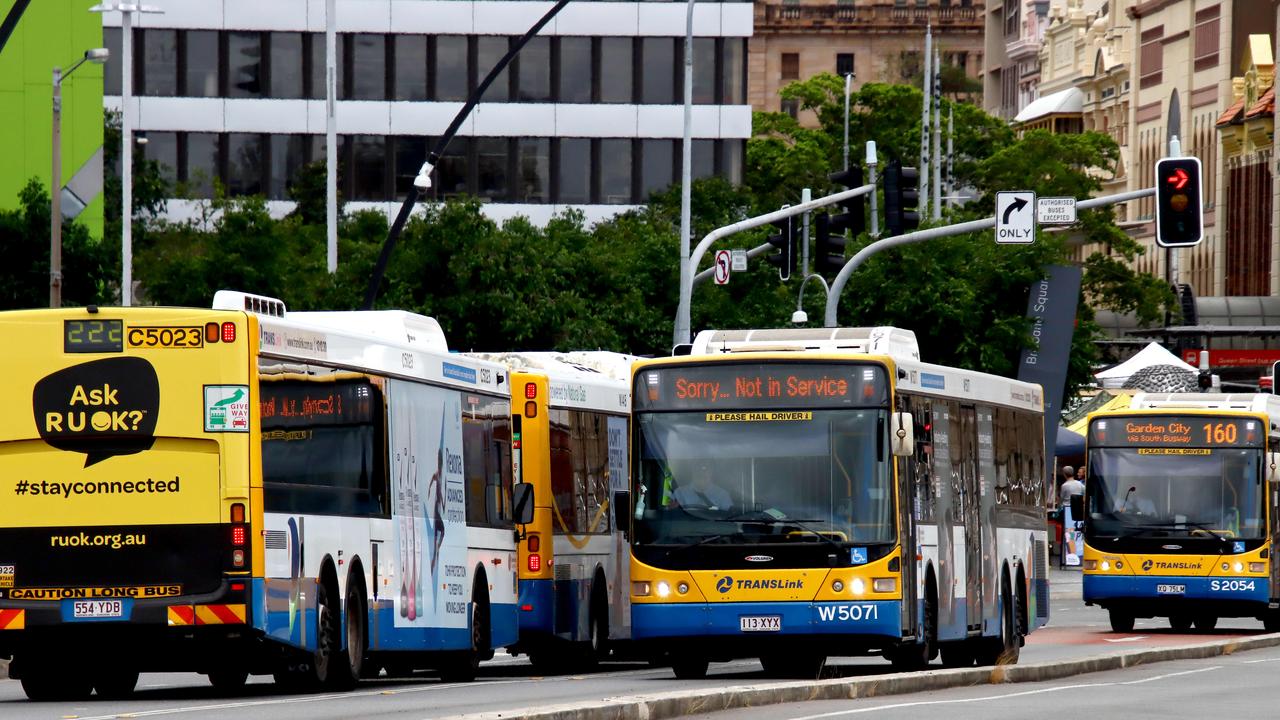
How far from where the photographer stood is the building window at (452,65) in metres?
76.9

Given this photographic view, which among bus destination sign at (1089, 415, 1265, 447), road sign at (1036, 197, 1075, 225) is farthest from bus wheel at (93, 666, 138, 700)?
road sign at (1036, 197, 1075, 225)

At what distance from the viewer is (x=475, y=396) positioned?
23.6 metres

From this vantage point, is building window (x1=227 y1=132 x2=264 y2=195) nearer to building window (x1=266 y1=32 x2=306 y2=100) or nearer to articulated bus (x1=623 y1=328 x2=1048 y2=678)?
building window (x1=266 y1=32 x2=306 y2=100)

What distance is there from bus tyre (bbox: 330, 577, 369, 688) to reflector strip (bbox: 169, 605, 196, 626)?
1998mm

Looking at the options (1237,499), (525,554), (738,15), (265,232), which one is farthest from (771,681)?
(738,15)

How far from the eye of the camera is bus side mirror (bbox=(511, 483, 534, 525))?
2361cm

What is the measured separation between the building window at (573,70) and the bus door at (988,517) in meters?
51.3

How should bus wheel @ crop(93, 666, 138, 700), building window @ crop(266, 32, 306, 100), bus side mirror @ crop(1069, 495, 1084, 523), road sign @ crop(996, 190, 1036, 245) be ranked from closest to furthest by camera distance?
bus wheel @ crop(93, 666, 138, 700), bus side mirror @ crop(1069, 495, 1084, 523), road sign @ crop(996, 190, 1036, 245), building window @ crop(266, 32, 306, 100)

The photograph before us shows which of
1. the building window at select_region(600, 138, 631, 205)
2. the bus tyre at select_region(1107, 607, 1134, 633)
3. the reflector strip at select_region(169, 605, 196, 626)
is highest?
the building window at select_region(600, 138, 631, 205)

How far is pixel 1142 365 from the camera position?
7088 centimetres

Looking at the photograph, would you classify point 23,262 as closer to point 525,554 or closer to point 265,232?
point 265,232

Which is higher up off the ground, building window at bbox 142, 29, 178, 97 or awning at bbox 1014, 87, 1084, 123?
awning at bbox 1014, 87, 1084, 123

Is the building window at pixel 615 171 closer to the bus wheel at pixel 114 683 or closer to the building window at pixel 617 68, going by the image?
the building window at pixel 617 68

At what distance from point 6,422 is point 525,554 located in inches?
283
